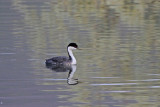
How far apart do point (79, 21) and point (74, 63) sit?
1068cm

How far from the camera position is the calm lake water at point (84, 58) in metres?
13.1

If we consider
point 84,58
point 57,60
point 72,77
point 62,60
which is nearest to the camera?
point 72,77

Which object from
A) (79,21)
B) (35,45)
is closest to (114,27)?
(79,21)

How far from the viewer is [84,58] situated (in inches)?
727

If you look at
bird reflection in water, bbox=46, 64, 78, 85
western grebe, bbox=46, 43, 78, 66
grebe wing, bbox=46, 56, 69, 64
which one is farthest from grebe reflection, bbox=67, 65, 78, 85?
grebe wing, bbox=46, 56, 69, 64

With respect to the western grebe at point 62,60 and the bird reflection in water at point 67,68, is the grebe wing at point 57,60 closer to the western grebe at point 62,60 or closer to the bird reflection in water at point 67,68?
the western grebe at point 62,60

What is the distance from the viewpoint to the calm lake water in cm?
1309

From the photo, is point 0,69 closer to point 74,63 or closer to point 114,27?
point 74,63

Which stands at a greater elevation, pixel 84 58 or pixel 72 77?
pixel 72 77

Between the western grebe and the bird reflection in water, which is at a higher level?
the western grebe

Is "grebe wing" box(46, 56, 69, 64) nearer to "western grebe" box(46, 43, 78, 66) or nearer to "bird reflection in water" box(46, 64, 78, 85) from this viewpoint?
"western grebe" box(46, 43, 78, 66)

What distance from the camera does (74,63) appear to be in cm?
1764

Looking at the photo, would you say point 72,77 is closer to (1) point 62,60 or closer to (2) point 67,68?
(2) point 67,68

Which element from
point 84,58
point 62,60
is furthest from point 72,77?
point 84,58
